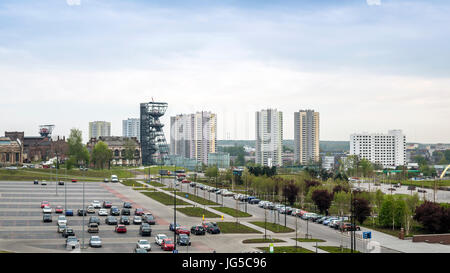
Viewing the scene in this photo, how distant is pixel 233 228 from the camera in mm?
38219

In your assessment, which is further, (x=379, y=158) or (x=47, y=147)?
(x=379, y=158)

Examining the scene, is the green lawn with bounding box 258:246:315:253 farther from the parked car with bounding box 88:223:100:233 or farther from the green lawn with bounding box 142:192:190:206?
the green lawn with bounding box 142:192:190:206

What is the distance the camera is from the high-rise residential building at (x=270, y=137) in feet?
611

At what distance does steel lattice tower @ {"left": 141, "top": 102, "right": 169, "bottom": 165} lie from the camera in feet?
425

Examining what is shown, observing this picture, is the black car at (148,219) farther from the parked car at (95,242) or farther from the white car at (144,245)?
the white car at (144,245)

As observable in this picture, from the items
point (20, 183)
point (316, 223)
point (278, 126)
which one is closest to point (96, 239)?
point (316, 223)

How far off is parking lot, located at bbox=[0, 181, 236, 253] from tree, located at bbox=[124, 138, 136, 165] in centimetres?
6051

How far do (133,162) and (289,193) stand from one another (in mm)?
86772

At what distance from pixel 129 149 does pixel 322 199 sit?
84698 millimetres

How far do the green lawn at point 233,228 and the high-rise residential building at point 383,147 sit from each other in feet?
529

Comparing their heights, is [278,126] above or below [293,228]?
above

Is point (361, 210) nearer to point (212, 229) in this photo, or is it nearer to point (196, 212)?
point (212, 229)
